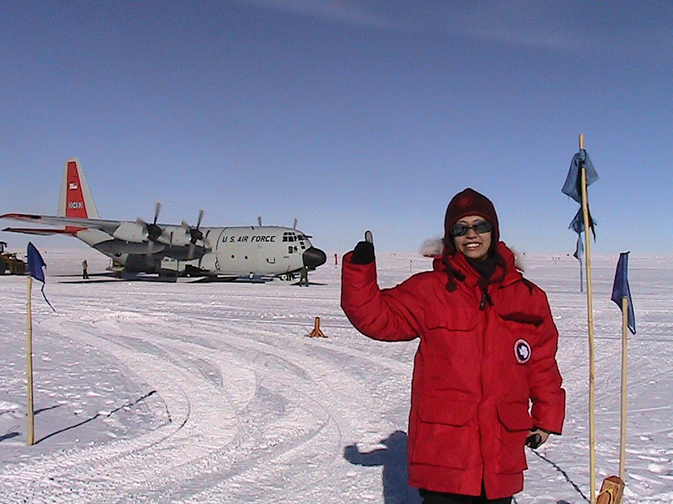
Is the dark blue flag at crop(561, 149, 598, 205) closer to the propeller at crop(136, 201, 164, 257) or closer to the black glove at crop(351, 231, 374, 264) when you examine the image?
the black glove at crop(351, 231, 374, 264)

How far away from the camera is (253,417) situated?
6.32 meters

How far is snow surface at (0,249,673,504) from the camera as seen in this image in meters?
4.37

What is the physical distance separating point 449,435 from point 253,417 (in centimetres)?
401

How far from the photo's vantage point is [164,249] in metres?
29.1

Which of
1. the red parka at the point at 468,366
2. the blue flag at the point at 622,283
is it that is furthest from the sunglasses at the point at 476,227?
the blue flag at the point at 622,283

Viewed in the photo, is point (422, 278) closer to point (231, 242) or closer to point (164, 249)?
point (231, 242)

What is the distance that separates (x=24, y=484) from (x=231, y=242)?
23.9 metres

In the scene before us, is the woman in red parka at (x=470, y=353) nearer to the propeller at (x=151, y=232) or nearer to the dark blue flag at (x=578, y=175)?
the dark blue flag at (x=578, y=175)

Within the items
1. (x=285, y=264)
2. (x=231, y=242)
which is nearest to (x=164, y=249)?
(x=231, y=242)

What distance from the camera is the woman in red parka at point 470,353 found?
2684 mm

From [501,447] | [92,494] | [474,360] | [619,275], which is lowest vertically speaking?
[92,494]

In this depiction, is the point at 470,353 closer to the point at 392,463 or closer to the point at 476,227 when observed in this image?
the point at 476,227

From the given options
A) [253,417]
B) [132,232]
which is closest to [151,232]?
[132,232]

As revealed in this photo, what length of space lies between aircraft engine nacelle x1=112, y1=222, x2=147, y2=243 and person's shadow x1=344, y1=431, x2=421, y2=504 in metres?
24.0
